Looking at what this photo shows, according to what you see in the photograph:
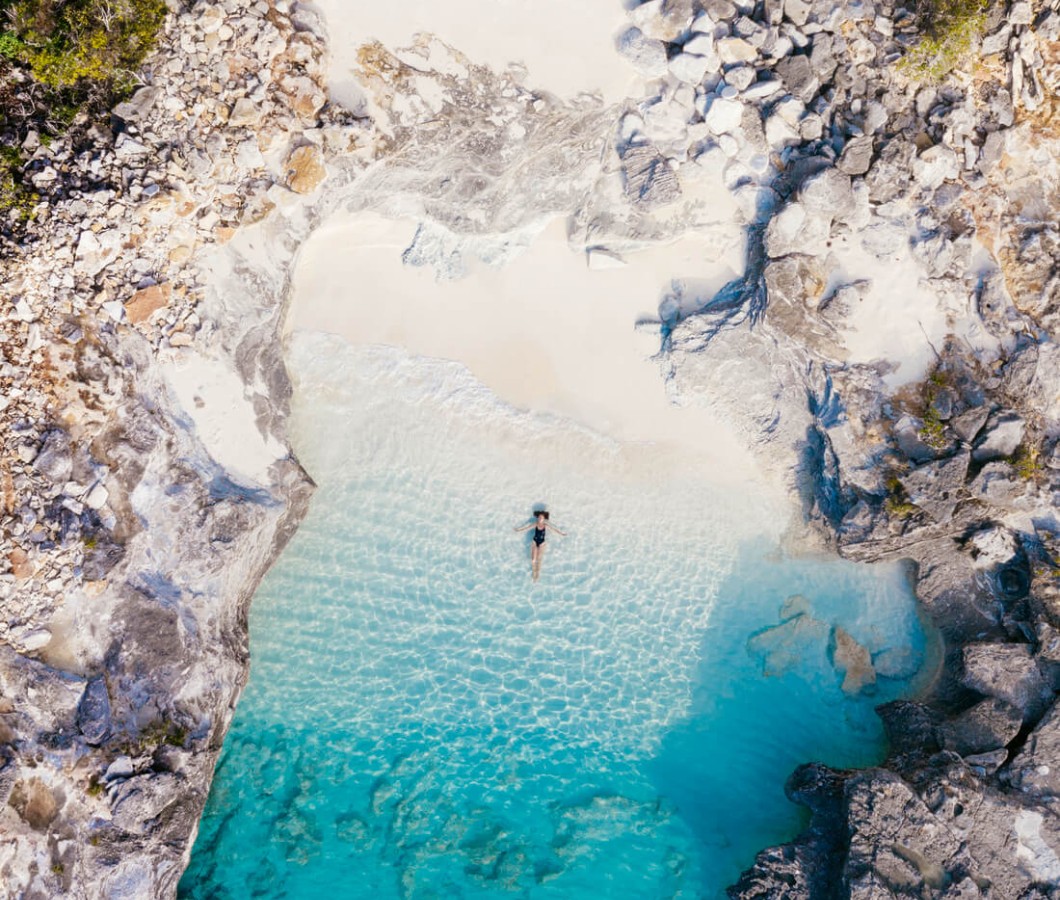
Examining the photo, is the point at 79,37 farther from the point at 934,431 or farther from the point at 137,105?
the point at 934,431

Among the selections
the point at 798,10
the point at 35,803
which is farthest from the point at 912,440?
the point at 35,803

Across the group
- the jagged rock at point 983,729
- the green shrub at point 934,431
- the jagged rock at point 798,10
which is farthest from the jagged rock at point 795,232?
the jagged rock at point 983,729

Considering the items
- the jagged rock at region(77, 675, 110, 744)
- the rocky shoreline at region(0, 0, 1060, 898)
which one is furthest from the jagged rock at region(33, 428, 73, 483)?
the jagged rock at region(77, 675, 110, 744)

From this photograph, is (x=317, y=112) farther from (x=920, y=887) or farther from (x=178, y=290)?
(x=920, y=887)

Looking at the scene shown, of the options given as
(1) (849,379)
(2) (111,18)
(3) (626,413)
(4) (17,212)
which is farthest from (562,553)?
(2) (111,18)

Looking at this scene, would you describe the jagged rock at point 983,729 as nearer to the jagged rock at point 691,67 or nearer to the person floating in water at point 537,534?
the person floating in water at point 537,534

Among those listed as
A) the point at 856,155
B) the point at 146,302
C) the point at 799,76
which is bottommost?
the point at 146,302

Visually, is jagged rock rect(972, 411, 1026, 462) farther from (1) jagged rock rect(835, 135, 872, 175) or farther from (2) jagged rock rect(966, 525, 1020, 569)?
(1) jagged rock rect(835, 135, 872, 175)
